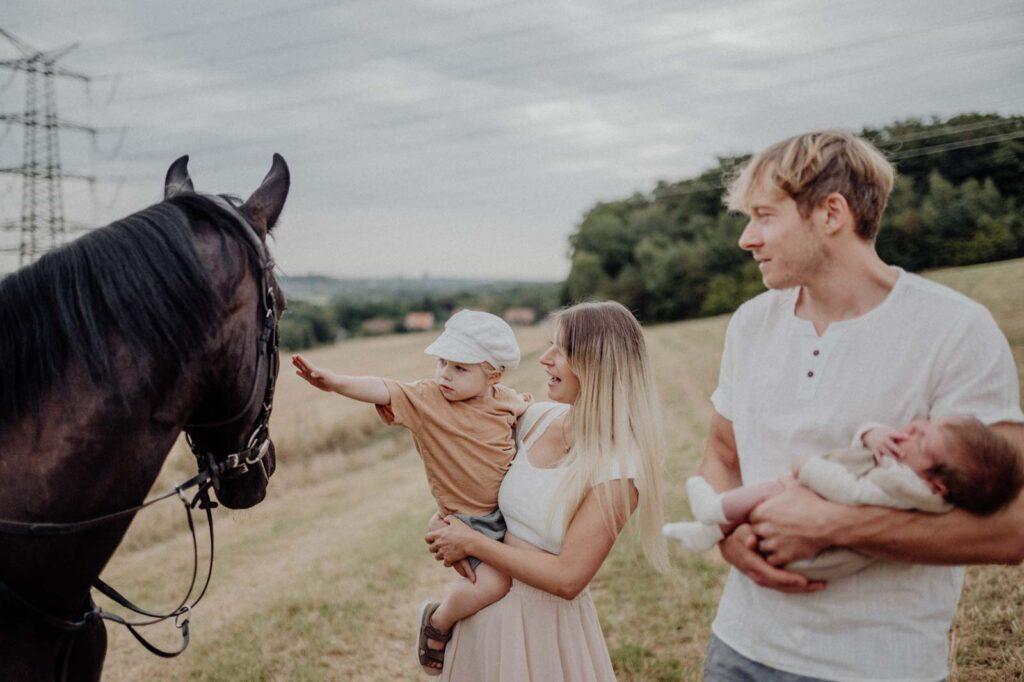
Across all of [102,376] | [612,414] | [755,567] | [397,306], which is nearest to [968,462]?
[755,567]

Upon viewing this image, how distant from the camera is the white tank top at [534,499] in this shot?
8.18ft

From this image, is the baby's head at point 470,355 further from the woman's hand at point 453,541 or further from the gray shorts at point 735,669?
the gray shorts at point 735,669

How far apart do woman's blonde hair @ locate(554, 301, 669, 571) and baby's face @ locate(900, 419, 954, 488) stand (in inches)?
39.3

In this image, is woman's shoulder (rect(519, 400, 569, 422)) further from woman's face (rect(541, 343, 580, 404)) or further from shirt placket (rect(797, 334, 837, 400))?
shirt placket (rect(797, 334, 837, 400))

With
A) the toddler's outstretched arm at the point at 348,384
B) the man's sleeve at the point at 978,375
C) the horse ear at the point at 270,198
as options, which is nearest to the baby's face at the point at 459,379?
the toddler's outstretched arm at the point at 348,384

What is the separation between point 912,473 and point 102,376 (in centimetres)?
223

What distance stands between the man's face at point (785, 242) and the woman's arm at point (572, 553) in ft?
3.17

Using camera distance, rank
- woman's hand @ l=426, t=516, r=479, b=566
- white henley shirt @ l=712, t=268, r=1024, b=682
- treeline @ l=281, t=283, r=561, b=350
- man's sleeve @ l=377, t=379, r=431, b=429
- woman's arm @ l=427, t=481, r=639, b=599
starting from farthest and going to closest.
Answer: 1. treeline @ l=281, t=283, r=561, b=350
2. man's sleeve @ l=377, t=379, r=431, b=429
3. woman's hand @ l=426, t=516, r=479, b=566
4. woman's arm @ l=427, t=481, r=639, b=599
5. white henley shirt @ l=712, t=268, r=1024, b=682

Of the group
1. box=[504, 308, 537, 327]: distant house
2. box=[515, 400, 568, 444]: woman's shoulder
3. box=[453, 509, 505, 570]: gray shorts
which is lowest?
box=[504, 308, 537, 327]: distant house

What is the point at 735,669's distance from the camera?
2.02m

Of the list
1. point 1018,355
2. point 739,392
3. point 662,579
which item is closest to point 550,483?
point 739,392

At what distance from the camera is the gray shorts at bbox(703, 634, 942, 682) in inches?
74.9

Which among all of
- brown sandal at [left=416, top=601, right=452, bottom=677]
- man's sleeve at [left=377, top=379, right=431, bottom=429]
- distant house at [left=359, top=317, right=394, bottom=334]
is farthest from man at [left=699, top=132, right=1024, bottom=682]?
distant house at [left=359, top=317, right=394, bottom=334]

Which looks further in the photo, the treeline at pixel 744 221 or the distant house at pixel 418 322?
the distant house at pixel 418 322
